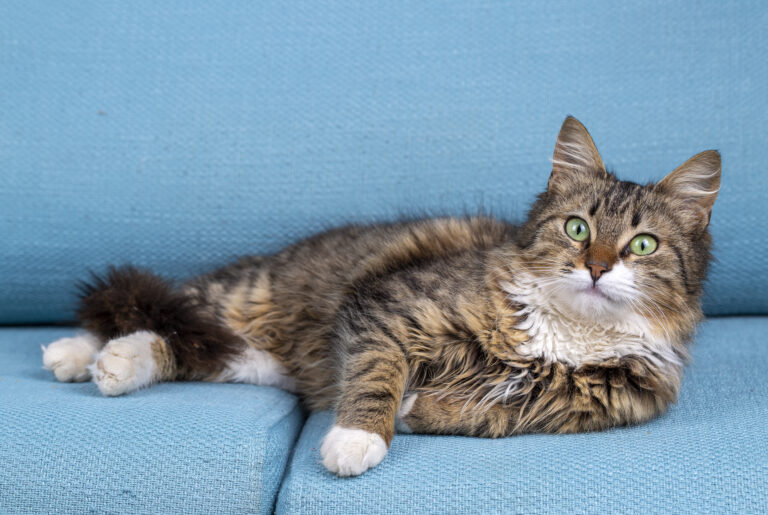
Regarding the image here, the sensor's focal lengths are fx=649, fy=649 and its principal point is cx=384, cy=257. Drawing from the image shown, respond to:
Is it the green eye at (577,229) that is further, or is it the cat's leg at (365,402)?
the green eye at (577,229)

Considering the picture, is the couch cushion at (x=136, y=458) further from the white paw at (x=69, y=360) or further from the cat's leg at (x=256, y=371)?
the cat's leg at (x=256, y=371)

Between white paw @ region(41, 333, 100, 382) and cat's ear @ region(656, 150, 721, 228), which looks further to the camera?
white paw @ region(41, 333, 100, 382)

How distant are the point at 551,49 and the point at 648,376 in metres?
1.24

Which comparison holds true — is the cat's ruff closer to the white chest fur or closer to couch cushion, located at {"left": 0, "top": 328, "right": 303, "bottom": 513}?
the white chest fur

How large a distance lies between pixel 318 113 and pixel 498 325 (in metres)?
1.11

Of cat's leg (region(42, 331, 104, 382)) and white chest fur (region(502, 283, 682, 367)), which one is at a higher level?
white chest fur (region(502, 283, 682, 367))

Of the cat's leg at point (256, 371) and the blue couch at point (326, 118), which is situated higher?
the blue couch at point (326, 118)

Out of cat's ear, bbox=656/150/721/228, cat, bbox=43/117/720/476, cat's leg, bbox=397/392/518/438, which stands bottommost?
cat's leg, bbox=397/392/518/438

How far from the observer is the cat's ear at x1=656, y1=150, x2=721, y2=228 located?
1.50m

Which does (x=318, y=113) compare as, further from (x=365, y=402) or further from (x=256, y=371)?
(x=365, y=402)

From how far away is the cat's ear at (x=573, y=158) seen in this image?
1.63 m

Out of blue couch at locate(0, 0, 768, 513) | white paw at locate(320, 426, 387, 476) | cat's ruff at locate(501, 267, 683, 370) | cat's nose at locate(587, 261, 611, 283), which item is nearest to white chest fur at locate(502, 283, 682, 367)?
cat's ruff at locate(501, 267, 683, 370)

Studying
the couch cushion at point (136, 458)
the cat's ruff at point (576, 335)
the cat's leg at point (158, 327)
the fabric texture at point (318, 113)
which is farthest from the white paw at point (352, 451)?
the fabric texture at point (318, 113)

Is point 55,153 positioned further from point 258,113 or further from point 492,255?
point 492,255
